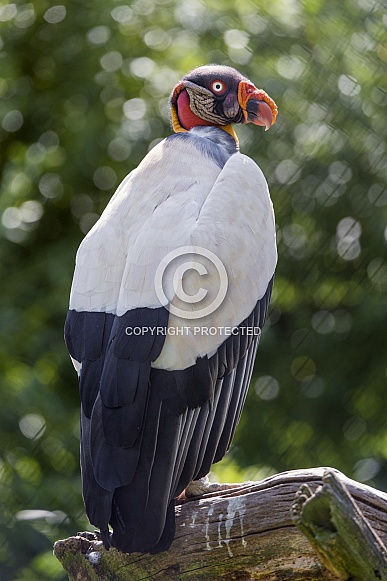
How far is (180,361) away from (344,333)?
4.46 meters

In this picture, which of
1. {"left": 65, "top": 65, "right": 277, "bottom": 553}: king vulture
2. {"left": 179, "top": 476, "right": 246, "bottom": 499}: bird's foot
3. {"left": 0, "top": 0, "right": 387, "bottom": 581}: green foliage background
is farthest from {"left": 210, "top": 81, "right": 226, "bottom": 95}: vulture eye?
{"left": 0, "top": 0, "right": 387, "bottom": 581}: green foliage background

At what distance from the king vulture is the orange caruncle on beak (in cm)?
35

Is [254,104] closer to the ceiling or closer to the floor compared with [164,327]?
closer to the ceiling

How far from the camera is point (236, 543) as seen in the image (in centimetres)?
282

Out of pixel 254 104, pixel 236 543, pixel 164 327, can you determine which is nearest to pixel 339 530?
pixel 236 543

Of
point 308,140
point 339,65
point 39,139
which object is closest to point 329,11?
point 339,65

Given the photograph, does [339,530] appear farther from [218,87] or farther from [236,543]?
[218,87]

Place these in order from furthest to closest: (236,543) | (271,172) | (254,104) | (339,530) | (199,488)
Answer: (271,172) < (254,104) < (199,488) < (236,543) < (339,530)

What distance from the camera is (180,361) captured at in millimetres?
2906

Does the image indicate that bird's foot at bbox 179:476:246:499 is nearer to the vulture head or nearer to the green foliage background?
the vulture head

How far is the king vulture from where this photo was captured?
2.79 meters

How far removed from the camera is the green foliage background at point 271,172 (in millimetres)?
6883

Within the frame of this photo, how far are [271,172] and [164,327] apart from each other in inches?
174

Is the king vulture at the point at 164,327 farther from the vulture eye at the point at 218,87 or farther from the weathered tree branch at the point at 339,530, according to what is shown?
the weathered tree branch at the point at 339,530
